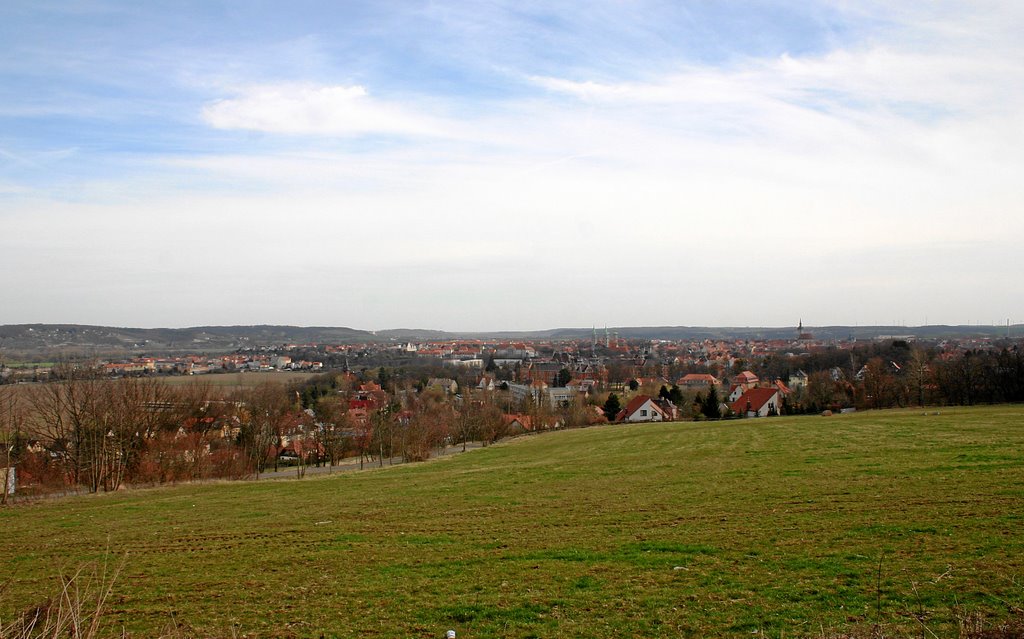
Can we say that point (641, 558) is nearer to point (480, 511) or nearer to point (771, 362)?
point (480, 511)

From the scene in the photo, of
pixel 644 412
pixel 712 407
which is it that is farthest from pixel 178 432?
pixel 712 407

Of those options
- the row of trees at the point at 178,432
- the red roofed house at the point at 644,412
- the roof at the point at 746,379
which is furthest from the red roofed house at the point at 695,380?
the row of trees at the point at 178,432

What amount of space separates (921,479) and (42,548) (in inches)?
816

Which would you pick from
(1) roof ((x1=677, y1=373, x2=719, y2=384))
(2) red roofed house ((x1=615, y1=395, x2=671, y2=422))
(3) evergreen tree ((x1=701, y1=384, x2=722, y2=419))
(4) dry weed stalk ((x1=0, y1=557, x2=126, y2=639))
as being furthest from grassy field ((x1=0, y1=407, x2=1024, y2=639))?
(1) roof ((x1=677, y1=373, x2=719, y2=384))

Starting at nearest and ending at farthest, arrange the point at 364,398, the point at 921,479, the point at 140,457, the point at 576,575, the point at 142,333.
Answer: the point at 576,575 < the point at 921,479 < the point at 140,457 < the point at 364,398 < the point at 142,333

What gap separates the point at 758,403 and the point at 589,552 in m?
59.6

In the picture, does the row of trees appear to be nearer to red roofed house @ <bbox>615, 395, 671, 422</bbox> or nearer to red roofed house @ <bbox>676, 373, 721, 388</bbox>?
red roofed house @ <bbox>615, 395, 671, 422</bbox>

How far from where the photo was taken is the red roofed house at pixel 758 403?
65.2 meters

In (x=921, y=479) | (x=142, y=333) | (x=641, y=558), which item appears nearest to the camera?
(x=641, y=558)

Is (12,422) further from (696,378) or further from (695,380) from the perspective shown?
(696,378)

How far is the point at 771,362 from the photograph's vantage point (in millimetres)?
120562

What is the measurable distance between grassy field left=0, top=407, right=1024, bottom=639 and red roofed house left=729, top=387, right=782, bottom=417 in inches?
1678

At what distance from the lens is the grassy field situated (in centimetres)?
817

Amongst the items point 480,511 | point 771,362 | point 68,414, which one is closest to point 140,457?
point 68,414
